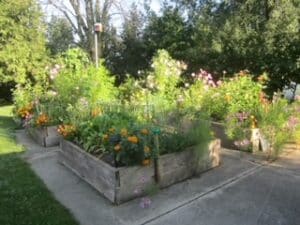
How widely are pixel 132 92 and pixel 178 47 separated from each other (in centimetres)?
401

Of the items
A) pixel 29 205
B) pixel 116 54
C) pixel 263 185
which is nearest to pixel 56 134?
pixel 29 205

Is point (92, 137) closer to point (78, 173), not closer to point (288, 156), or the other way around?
point (78, 173)

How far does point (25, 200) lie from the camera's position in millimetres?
3377

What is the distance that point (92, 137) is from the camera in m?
3.88

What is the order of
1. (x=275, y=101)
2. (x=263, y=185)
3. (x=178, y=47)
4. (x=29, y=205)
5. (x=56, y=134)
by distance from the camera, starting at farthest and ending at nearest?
(x=178, y=47)
(x=56, y=134)
(x=275, y=101)
(x=263, y=185)
(x=29, y=205)

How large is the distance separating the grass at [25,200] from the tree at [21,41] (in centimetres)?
910

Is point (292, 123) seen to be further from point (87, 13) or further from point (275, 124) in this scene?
point (87, 13)

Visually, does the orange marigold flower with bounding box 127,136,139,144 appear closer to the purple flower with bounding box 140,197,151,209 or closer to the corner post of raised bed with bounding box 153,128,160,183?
the corner post of raised bed with bounding box 153,128,160,183

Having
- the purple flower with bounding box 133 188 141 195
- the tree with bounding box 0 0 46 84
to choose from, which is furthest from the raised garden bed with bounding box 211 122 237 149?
Result: the tree with bounding box 0 0 46 84

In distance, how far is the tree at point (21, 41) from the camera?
13.0 metres

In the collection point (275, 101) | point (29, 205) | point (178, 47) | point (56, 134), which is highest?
point (178, 47)

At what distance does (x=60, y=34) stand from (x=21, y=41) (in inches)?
211

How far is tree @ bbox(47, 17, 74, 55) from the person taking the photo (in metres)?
18.2

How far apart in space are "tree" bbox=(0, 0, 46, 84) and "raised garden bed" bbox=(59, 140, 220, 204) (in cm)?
968
